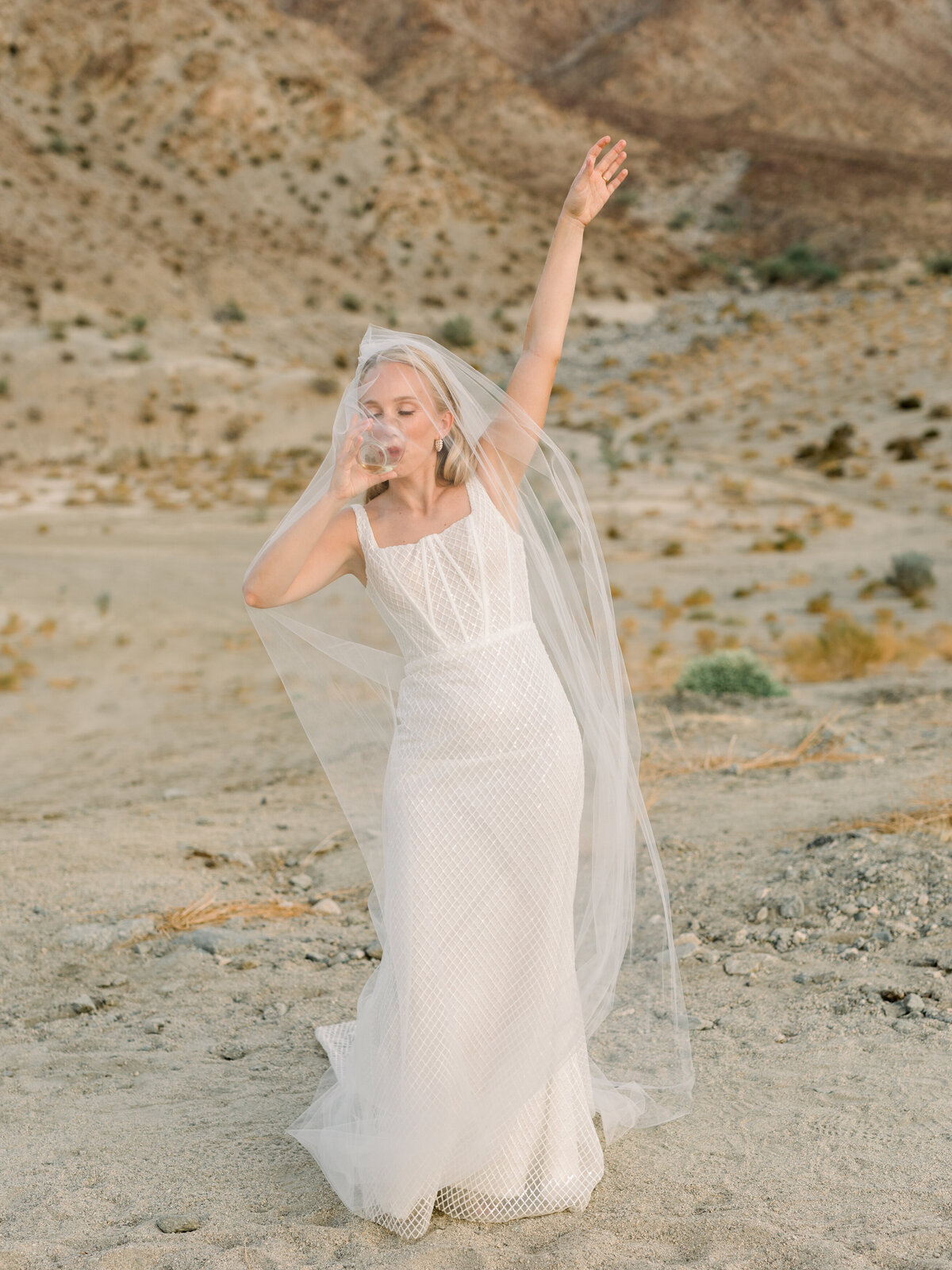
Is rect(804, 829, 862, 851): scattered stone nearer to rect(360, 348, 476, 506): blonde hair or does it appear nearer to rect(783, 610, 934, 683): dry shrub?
rect(360, 348, 476, 506): blonde hair

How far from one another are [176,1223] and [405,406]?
194cm

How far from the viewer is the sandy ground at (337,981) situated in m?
2.71

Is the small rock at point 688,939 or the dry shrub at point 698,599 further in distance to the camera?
the dry shrub at point 698,599

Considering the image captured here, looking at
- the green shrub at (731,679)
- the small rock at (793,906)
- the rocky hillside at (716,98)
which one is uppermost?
the rocky hillside at (716,98)

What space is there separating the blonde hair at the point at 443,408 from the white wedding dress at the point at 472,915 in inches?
4.1

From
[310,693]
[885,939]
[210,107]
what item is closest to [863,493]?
[885,939]

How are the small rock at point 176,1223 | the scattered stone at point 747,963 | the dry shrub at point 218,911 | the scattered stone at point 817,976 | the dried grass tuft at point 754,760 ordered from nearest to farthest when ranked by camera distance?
the small rock at point 176,1223 < the scattered stone at point 817,976 < the scattered stone at point 747,963 < the dry shrub at point 218,911 < the dried grass tuft at point 754,760

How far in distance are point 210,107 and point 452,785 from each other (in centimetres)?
4553

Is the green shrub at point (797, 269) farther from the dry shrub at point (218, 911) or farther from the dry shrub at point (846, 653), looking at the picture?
the dry shrub at point (218, 911)

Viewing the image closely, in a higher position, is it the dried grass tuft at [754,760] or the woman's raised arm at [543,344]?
the woman's raised arm at [543,344]

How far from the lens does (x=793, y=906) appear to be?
4.58 metres

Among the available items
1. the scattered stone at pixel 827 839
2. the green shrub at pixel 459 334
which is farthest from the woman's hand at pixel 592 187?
the green shrub at pixel 459 334

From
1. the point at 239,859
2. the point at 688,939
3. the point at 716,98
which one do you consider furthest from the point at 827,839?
the point at 716,98

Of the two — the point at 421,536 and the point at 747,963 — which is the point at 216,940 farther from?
the point at 421,536
